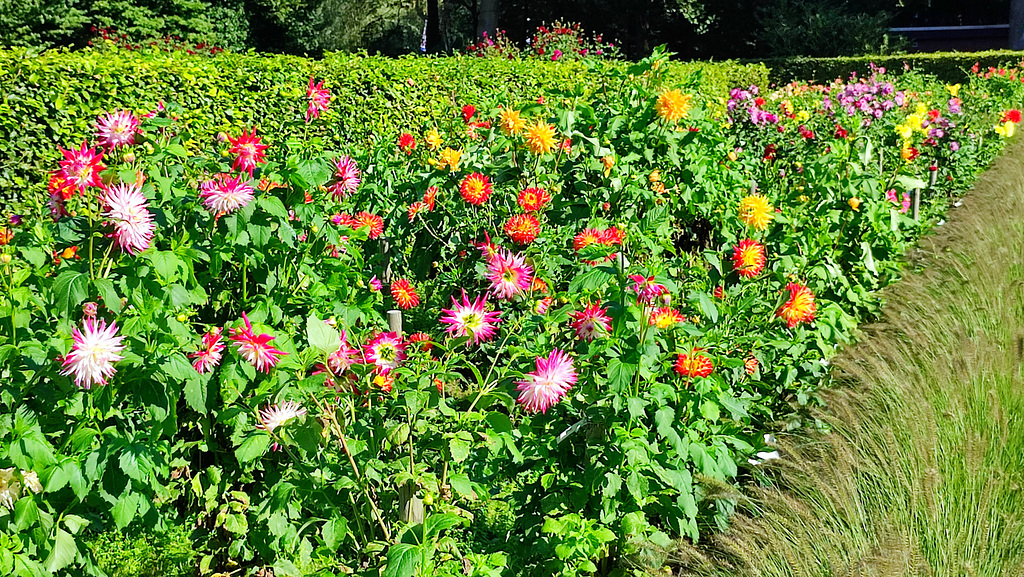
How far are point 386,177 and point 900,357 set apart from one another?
7.17ft

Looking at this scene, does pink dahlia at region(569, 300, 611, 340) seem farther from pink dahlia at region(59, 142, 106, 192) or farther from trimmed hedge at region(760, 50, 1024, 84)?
trimmed hedge at region(760, 50, 1024, 84)

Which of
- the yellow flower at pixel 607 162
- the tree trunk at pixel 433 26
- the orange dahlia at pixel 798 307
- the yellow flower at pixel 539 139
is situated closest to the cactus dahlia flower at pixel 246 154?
the yellow flower at pixel 539 139

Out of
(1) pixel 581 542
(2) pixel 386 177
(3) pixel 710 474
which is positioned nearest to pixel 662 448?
(3) pixel 710 474

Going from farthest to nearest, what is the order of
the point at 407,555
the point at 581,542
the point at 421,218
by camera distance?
the point at 421,218, the point at 581,542, the point at 407,555

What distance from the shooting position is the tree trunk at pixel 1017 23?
30938 millimetres

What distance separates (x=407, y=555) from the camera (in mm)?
1612

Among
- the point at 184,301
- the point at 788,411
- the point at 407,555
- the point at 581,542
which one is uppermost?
the point at 184,301

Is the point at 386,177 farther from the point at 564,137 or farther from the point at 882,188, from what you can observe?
the point at 882,188

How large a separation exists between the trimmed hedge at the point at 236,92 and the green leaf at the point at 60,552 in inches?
58.8

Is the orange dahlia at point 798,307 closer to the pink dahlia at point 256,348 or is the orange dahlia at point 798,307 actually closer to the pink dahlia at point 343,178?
the pink dahlia at point 343,178

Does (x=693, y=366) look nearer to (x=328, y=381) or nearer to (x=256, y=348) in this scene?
(x=328, y=381)

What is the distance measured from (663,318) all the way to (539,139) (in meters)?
1.20

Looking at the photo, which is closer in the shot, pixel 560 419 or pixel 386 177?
pixel 560 419

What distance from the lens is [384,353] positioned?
6.61 feet
